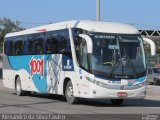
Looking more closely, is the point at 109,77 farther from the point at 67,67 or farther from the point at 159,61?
the point at 159,61

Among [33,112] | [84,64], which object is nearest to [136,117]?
[33,112]

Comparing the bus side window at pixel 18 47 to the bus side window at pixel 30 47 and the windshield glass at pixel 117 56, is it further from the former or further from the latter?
the windshield glass at pixel 117 56

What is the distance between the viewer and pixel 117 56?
19.4 meters

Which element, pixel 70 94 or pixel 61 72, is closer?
pixel 70 94

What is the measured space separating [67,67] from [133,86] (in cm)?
295

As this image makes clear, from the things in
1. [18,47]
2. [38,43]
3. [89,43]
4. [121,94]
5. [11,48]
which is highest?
[89,43]

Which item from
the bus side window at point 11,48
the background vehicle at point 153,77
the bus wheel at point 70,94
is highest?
the bus side window at point 11,48

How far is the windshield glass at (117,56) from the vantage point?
62.6 ft

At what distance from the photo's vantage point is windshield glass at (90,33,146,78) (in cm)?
1908

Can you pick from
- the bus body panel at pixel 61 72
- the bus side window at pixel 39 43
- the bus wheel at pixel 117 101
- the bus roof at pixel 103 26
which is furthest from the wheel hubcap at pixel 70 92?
the bus side window at pixel 39 43

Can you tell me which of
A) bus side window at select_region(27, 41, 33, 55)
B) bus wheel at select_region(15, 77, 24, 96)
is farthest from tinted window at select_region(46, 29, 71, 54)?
bus wheel at select_region(15, 77, 24, 96)

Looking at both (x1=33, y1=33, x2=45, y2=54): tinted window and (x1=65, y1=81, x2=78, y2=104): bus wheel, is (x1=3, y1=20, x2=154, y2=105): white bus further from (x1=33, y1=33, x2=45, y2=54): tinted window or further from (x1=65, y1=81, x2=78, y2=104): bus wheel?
→ (x1=33, y1=33, x2=45, y2=54): tinted window

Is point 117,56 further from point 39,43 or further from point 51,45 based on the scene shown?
point 39,43

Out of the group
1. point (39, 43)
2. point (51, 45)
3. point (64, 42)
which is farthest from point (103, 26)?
point (39, 43)
